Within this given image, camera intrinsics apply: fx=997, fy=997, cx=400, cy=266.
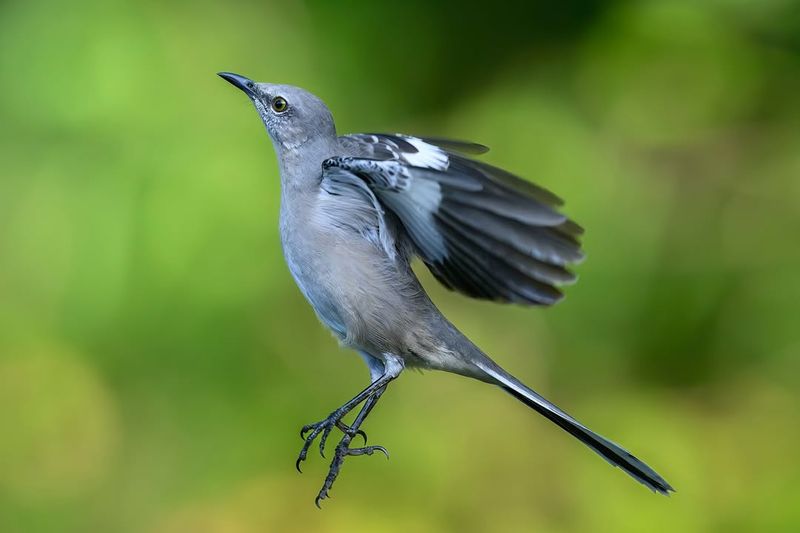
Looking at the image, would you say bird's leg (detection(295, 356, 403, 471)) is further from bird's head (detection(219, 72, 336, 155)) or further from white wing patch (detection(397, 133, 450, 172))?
bird's head (detection(219, 72, 336, 155))

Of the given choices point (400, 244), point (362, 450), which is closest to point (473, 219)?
point (400, 244)

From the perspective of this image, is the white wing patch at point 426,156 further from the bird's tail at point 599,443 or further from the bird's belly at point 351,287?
the bird's tail at point 599,443

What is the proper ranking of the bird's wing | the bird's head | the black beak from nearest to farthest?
the bird's wing < the bird's head < the black beak

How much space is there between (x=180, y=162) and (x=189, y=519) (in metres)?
1.62

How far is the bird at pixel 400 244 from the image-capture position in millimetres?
2385

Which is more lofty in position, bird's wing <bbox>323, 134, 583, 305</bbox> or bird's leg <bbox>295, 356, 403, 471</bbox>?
bird's wing <bbox>323, 134, 583, 305</bbox>

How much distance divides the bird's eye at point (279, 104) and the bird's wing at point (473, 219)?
19 centimetres

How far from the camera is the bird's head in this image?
8.32 ft

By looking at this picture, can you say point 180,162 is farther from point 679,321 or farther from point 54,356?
point 679,321

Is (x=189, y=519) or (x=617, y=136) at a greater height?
(x=617, y=136)

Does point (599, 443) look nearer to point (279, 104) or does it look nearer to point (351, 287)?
point (351, 287)

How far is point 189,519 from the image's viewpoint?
4.22 meters

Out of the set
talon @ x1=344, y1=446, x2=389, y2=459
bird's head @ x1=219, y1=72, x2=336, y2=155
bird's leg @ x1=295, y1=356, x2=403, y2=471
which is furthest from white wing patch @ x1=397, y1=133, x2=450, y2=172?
talon @ x1=344, y1=446, x2=389, y2=459

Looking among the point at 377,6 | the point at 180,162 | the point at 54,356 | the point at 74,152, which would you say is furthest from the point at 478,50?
the point at 54,356
